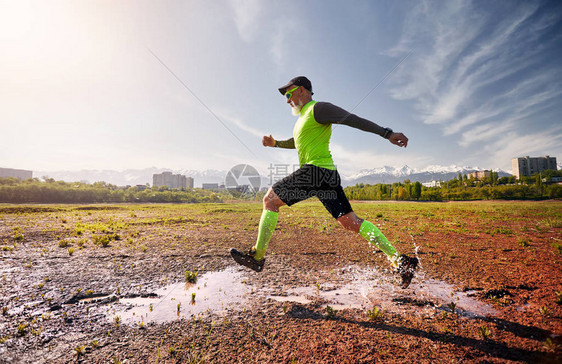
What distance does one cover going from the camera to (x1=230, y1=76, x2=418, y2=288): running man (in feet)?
9.43

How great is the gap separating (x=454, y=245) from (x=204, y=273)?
7448 millimetres

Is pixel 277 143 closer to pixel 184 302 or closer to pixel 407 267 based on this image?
pixel 407 267

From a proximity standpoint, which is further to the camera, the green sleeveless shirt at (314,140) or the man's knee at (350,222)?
the man's knee at (350,222)

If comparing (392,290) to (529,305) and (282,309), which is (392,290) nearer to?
(529,305)

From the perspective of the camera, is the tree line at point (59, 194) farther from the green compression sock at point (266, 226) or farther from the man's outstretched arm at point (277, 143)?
the green compression sock at point (266, 226)

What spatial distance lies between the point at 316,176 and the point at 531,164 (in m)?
159

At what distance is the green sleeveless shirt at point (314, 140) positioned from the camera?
2994mm

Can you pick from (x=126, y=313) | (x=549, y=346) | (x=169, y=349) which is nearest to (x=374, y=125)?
(x=549, y=346)

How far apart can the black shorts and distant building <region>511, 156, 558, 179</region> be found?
491 ft

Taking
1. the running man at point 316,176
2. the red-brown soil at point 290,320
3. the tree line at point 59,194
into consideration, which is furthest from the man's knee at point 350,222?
the tree line at point 59,194

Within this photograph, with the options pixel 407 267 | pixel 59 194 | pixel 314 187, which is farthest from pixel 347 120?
pixel 59 194

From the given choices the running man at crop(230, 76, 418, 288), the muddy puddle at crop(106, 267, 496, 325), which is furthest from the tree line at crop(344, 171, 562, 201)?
the running man at crop(230, 76, 418, 288)

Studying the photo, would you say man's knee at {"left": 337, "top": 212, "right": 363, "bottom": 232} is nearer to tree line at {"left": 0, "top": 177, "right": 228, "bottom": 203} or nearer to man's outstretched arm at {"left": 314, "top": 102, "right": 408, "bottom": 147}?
man's outstretched arm at {"left": 314, "top": 102, "right": 408, "bottom": 147}

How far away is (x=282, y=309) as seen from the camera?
3.07 meters
